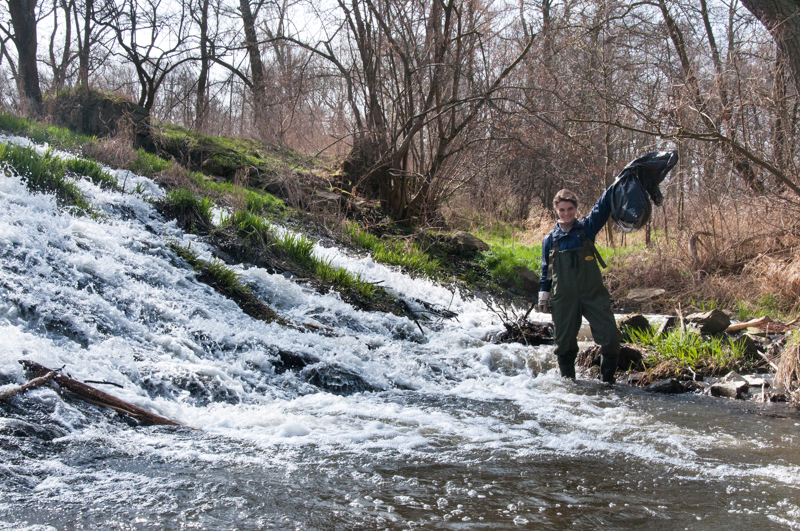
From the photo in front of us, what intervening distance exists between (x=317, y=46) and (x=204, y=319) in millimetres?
7871

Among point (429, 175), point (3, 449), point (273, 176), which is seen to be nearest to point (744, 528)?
point (3, 449)

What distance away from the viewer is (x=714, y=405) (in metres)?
4.75

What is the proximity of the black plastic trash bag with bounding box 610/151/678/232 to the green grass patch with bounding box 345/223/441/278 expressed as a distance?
5266mm

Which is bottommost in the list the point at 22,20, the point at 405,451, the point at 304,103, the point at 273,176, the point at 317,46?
the point at 405,451

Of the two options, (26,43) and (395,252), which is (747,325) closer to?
(395,252)

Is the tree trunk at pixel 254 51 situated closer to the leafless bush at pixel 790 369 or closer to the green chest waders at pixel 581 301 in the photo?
the green chest waders at pixel 581 301

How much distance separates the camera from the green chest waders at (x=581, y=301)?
209 inches

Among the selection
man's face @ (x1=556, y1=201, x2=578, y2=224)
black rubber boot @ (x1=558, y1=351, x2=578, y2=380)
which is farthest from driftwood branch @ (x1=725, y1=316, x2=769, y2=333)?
man's face @ (x1=556, y1=201, x2=578, y2=224)

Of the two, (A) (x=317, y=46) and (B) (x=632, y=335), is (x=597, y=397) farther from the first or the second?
(A) (x=317, y=46)

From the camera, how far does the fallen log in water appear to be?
372 centimetres

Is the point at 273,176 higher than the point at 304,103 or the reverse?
the reverse

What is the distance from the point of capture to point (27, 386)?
3.50 m

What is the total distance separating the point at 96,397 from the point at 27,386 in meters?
0.40

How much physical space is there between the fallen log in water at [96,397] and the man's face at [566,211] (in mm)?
3692
